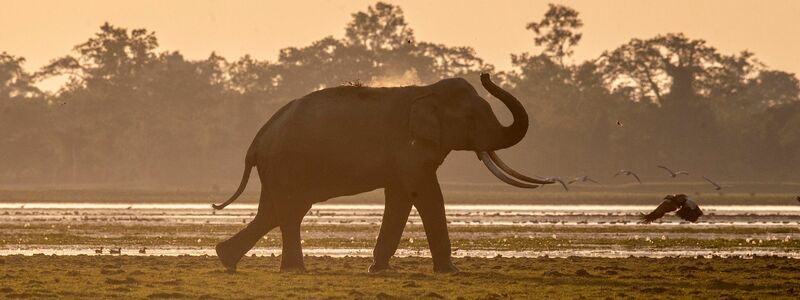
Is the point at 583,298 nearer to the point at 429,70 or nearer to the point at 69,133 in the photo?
the point at 69,133

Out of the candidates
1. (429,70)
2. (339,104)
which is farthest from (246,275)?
(429,70)

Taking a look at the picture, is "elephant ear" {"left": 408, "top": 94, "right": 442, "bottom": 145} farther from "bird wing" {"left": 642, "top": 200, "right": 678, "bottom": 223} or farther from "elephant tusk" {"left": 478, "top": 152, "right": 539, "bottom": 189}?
"bird wing" {"left": 642, "top": 200, "right": 678, "bottom": 223}

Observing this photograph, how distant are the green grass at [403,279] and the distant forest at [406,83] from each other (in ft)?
331

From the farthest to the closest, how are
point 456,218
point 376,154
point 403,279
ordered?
point 456,218, point 376,154, point 403,279

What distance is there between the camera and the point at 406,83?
145 metres

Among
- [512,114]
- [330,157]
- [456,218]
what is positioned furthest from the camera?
[456,218]

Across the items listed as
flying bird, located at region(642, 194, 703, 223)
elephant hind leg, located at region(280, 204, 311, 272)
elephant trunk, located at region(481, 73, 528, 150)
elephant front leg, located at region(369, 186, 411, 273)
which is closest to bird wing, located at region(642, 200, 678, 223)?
flying bird, located at region(642, 194, 703, 223)

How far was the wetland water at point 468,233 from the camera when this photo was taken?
128 ft

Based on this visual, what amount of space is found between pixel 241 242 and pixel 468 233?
57.2 ft

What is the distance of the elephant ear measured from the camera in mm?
31844

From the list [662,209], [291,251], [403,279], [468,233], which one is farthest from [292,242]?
[468,233]

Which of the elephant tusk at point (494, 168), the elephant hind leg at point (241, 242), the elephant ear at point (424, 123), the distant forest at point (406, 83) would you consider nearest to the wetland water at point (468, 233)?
the elephant tusk at point (494, 168)

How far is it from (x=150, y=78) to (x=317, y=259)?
12784cm

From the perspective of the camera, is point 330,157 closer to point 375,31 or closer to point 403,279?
point 403,279
